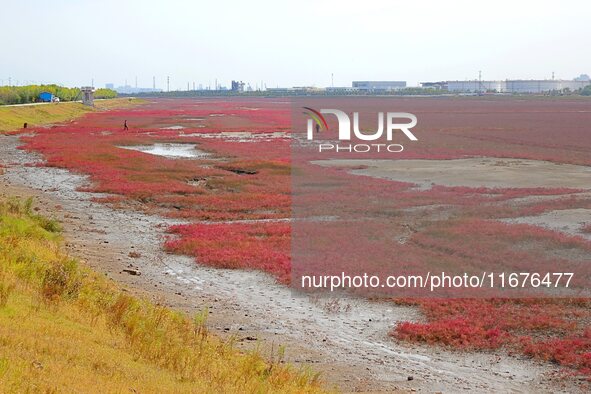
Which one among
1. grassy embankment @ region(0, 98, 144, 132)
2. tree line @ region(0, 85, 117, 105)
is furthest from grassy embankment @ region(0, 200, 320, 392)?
tree line @ region(0, 85, 117, 105)

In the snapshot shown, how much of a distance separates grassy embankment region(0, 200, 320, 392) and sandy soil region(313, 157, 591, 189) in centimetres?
2200

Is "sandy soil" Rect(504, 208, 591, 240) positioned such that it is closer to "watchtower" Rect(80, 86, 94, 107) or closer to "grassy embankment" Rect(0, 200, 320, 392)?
"grassy embankment" Rect(0, 200, 320, 392)

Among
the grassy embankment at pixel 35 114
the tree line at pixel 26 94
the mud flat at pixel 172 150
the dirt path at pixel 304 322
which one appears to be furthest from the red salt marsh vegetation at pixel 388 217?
the tree line at pixel 26 94

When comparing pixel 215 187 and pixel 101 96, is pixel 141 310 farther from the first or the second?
pixel 101 96

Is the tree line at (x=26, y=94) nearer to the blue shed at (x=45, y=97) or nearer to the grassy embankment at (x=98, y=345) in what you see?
the blue shed at (x=45, y=97)

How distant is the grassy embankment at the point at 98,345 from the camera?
25.4 feet

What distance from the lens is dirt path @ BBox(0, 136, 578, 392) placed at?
12.2m

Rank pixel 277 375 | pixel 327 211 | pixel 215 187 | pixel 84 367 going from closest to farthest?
1. pixel 84 367
2. pixel 277 375
3. pixel 327 211
4. pixel 215 187

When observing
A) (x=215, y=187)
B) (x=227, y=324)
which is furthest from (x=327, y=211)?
(x=227, y=324)

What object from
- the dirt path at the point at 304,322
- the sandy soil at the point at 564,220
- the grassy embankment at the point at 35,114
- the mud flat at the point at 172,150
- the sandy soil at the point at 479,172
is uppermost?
the grassy embankment at the point at 35,114

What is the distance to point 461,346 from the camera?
13.6m

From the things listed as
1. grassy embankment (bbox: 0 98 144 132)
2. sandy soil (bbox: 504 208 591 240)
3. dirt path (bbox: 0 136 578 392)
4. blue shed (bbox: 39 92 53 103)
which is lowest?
dirt path (bbox: 0 136 578 392)

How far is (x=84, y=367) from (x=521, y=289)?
458 inches

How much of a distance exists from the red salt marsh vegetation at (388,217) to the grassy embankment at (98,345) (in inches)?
170
